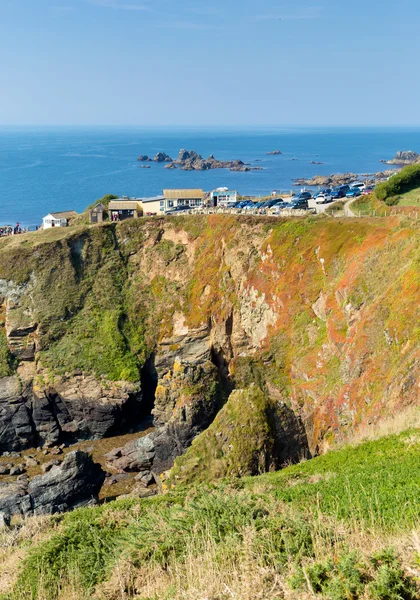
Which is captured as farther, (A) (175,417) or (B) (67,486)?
(A) (175,417)

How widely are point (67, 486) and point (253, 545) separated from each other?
95.3 ft

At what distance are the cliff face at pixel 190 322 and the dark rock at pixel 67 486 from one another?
14.9ft

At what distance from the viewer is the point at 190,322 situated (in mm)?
52906

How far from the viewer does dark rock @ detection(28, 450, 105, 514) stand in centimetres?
3619

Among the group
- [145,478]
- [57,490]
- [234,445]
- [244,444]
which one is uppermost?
[244,444]

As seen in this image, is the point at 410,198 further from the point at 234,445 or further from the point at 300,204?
the point at 234,445

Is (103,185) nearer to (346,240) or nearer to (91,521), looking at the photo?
(346,240)

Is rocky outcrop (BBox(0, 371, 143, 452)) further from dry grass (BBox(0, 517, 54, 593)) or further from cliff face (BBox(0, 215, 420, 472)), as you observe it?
dry grass (BBox(0, 517, 54, 593))

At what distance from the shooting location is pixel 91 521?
17.6m

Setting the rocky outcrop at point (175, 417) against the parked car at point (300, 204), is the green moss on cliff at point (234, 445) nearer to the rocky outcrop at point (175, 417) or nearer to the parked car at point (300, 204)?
the rocky outcrop at point (175, 417)

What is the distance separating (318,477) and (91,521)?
25.5ft

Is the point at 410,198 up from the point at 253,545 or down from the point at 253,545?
up

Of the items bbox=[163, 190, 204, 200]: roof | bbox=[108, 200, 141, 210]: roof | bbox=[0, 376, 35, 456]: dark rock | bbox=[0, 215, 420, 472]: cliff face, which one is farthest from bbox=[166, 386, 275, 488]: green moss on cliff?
bbox=[163, 190, 204, 200]: roof

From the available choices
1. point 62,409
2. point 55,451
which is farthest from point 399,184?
point 55,451
